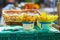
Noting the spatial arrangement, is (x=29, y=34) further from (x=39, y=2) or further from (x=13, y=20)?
(x=39, y=2)

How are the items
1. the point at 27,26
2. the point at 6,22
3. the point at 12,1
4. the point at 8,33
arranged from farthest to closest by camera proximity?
1. the point at 12,1
2. the point at 6,22
3. the point at 27,26
4. the point at 8,33

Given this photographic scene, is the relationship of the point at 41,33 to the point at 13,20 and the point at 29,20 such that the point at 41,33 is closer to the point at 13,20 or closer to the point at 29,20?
the point at 29,20

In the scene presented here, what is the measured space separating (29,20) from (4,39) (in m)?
0.43

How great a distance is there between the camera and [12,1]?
376 inches

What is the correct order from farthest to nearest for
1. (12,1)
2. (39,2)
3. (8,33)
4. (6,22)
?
(39,2) → (12,1) → (6,22) → (8,33)

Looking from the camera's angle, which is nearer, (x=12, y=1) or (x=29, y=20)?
(x=29, y=20)

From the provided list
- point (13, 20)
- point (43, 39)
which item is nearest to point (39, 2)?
point (13, 20)

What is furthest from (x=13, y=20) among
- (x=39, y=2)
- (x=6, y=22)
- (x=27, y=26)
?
(x=39, y=2)

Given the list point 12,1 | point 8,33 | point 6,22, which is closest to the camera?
point 8,33

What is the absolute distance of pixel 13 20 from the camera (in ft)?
10.2

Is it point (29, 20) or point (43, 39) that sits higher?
point (29, 20)

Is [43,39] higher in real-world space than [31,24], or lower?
lower

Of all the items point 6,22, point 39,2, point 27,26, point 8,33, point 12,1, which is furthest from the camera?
point 39,2

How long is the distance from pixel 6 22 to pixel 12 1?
6.56 meters
